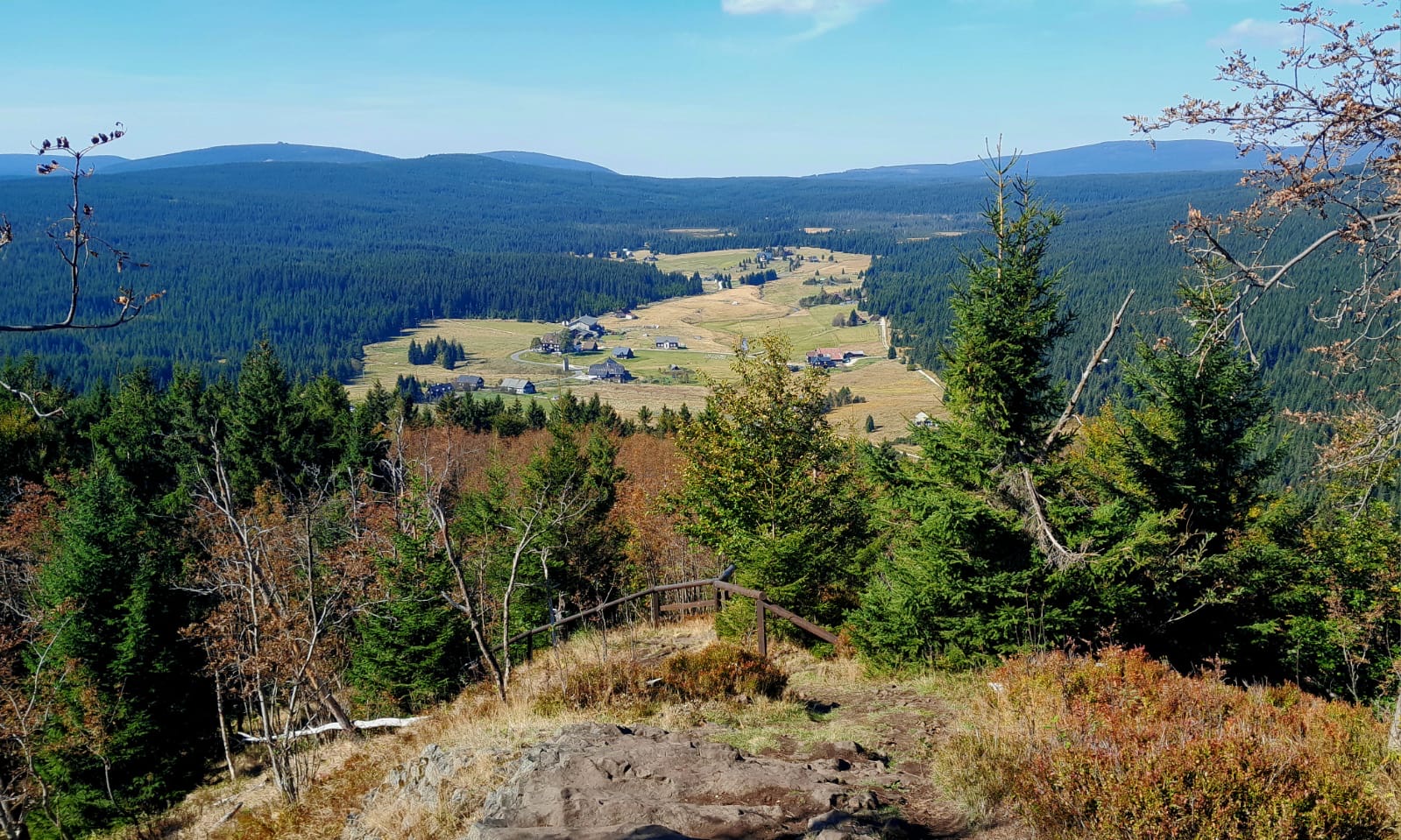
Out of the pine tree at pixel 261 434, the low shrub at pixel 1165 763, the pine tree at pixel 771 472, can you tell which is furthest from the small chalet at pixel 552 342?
the low shrub at pixel 1165 763

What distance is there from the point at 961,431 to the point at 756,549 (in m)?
6.07

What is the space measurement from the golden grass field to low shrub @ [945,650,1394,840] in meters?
74.7

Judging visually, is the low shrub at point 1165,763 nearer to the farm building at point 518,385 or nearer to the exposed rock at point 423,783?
the exposed rock at point 423,783

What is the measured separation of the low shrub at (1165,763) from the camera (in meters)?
5.36

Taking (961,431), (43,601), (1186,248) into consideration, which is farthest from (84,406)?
(1186,248)

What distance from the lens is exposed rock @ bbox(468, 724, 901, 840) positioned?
6.38 m

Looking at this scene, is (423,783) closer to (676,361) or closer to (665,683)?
(665,683)

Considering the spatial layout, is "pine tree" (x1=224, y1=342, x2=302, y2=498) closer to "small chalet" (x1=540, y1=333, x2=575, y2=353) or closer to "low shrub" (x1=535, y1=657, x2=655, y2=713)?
"low shrub" (x1=535, y1=657, x2=655, y2=713)

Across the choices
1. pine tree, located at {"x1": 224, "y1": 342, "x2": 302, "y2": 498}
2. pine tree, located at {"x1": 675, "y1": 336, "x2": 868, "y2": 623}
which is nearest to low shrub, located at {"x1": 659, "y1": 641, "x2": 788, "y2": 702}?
pine tree, located at {"x1": 675, "y1": 336, "x2": 868, "y2": 623}

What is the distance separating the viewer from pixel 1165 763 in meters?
5.59

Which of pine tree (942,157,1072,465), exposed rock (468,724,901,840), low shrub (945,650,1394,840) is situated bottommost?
exposed rock (468,724,901,840)

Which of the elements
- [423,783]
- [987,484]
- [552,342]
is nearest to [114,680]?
[423,783]

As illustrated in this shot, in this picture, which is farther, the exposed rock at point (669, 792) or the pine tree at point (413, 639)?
the pine tree at point (413, 639)

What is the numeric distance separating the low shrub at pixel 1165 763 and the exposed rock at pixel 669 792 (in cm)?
105
